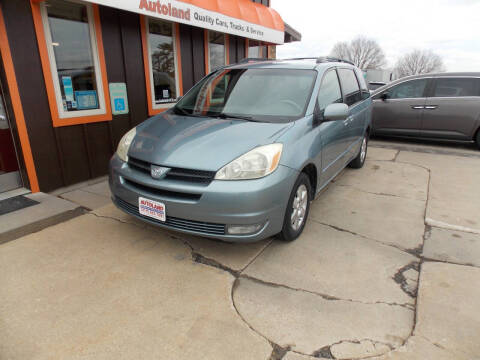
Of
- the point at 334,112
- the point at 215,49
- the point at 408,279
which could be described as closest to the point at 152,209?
the point at 334,112

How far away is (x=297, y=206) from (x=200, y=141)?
1.12 m

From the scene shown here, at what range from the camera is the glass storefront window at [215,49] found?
282 inches

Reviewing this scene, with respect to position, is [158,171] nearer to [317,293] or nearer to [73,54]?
[317,293]

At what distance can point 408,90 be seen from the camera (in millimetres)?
7930

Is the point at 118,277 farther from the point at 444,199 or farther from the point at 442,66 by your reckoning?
the point at 442,66

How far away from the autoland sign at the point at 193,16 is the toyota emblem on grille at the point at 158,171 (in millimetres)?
2617

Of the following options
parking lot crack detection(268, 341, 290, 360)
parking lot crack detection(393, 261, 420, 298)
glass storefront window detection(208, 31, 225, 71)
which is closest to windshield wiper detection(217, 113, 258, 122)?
parking lot crack detection(393, 261, 420, 298)

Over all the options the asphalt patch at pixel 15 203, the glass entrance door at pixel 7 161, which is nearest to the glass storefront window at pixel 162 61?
the glass entrance door at pixel 7 161

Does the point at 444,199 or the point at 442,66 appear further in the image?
the point at 442,66

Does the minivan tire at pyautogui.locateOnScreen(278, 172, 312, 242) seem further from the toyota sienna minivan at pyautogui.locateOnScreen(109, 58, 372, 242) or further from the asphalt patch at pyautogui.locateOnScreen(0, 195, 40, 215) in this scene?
the asphalt patch at pyautogui.locateOnScreen(0, 195, 40, 215)

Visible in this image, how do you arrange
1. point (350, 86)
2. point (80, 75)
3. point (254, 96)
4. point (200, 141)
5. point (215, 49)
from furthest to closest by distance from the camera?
point (215, 49) < point (350, 86) < point (80, 75) < point (254, 96) < point (200, 141)

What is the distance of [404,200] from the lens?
4.46 m

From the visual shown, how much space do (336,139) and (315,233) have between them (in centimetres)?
121

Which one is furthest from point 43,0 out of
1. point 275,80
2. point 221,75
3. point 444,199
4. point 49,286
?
point 444,199
